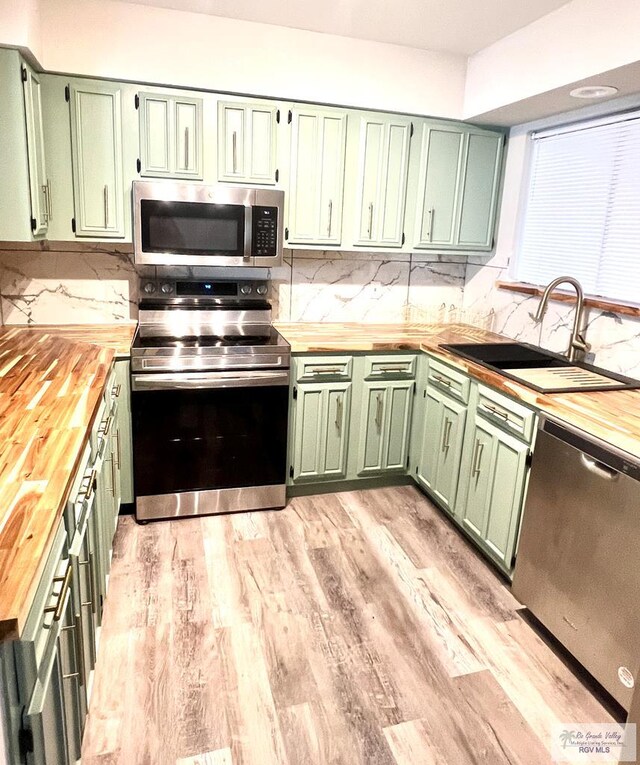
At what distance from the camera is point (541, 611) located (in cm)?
210

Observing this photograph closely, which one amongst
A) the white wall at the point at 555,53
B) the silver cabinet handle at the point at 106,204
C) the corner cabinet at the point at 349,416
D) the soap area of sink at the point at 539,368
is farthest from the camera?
the corner cabinet at the point at 349,416

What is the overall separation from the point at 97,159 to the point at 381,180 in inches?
56.4

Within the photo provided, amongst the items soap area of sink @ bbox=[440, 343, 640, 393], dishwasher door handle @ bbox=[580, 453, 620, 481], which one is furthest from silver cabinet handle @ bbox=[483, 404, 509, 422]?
dishwasher door handle @ bbox=[580, 453, 620, 481]

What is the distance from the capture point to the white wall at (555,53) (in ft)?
6.73

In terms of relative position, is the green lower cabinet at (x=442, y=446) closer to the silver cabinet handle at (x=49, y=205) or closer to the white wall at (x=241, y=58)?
the white wall at (x=241, y=58)

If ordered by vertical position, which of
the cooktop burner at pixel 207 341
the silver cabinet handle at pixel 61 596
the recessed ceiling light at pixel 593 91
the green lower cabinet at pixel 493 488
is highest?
the recessed ceiling light at pixel 593 91

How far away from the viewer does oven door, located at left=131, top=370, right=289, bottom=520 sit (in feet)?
8.63

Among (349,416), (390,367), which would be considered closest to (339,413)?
(349,416)

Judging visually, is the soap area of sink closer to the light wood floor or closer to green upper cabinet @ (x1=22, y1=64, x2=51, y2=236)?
the light wood floor

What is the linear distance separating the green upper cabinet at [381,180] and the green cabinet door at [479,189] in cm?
38

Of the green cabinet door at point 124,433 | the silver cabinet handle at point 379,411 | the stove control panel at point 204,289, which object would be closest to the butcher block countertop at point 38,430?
the green cabinet door at point 124,433

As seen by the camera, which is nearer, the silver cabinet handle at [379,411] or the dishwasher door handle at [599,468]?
the dishwasher door handle at [599,468]

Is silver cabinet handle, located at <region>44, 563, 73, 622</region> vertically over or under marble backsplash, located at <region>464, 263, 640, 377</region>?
under

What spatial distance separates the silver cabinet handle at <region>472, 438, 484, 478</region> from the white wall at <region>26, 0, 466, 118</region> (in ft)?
5.89
